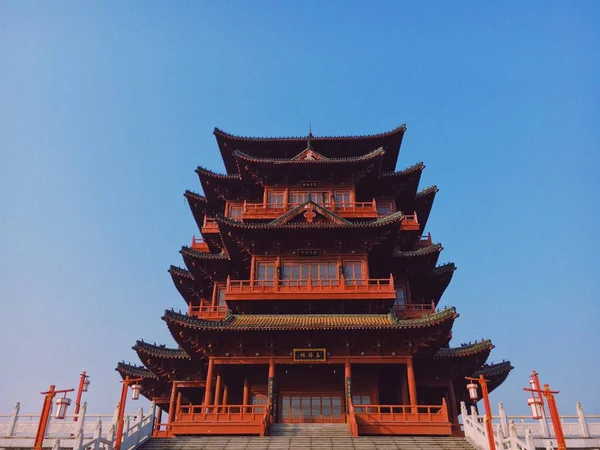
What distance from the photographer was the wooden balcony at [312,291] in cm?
2853

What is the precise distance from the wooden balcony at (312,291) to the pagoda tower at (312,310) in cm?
7

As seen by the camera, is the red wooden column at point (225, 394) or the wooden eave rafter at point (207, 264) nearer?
the red wooden column at point (225, 394)

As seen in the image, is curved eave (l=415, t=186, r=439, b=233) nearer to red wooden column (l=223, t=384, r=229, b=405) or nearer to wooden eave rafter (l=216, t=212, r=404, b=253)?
wooden eave rafter (l=216, t=212, r=404, b=253)

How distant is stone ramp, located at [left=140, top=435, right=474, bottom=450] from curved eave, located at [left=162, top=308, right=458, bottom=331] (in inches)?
208

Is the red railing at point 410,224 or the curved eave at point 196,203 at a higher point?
the curved eave at point 196,203

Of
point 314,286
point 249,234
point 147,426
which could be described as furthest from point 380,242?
point 147,426

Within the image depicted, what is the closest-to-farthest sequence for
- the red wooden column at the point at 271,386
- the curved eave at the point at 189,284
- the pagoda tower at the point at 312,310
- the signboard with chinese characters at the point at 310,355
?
the red wooden column at the point at 271,386, the pagoda tower at the point at 312,310, the signboard with chinese characters at the point at 310,355, the curved eave at the point at 189,284

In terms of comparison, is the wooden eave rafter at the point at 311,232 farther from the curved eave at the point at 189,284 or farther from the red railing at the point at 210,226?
the curved eave at the point at 189,284

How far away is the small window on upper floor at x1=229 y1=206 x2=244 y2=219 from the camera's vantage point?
3800 cm

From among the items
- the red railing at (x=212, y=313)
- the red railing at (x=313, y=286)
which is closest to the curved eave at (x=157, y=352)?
the red railing at (x=212, y=313)

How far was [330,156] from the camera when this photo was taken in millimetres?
39500

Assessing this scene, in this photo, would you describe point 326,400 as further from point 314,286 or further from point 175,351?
point 175,351

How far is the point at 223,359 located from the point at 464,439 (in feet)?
40.6

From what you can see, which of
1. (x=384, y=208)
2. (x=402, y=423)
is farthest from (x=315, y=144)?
(x=402, y=423)
